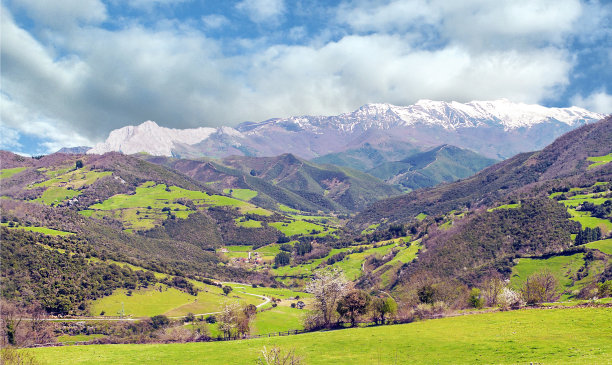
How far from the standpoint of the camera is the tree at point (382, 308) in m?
81.4

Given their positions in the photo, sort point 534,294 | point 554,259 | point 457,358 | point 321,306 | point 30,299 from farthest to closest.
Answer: point 554,259 → point 30,299 → point 321,306 → point 534,294 → point 457,358

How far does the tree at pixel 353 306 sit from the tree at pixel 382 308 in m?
1.73

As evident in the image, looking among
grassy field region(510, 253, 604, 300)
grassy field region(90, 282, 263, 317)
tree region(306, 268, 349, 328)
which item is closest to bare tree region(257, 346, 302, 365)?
tree region(306, 268, 349, 328)

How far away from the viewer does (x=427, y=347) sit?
52.2 metres

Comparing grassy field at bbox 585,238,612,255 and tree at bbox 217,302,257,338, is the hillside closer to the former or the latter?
grassy field at bbox 585,238,612,255

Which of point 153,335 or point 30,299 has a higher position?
point 30,299

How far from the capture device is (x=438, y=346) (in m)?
51.7

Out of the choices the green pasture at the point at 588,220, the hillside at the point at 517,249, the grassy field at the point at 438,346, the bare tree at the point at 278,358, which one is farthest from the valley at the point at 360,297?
the bare tree at the point at 278,358

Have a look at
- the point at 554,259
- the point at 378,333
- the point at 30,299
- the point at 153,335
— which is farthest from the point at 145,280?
the point at 554,259

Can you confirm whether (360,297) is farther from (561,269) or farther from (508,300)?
(561,269)

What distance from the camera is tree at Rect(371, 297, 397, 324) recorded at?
81.4 metres

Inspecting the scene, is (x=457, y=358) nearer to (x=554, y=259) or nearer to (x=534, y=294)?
(x=534, y=294)

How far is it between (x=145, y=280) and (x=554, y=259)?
460 feet

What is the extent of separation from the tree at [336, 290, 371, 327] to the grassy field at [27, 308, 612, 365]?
13302mm
